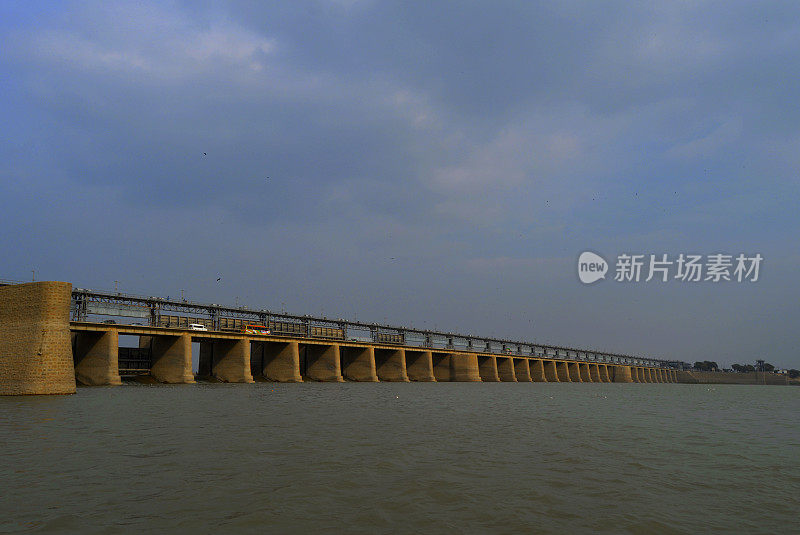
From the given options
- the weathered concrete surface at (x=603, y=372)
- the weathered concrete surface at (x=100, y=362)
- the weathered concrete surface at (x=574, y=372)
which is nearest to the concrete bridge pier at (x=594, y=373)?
the weathered concrete surface at (x=603, y=372)

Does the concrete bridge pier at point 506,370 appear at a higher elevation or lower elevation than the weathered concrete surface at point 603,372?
higher

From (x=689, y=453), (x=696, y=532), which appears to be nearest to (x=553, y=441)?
(x=689, y=453)

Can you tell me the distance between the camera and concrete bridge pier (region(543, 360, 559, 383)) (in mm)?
134000

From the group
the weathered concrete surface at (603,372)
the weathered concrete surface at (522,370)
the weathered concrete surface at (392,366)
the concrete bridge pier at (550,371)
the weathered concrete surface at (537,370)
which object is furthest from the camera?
the weathered concrete surface at (603,372)

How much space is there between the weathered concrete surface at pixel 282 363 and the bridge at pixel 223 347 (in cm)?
15

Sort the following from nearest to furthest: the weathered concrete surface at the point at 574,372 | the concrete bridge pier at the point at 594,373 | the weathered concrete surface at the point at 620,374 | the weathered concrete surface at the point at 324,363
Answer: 1. the weathered concrete surface at the point at 324,363
2. the weathered concrete surface at the point at 574,372
3. the concrete bridge pier at the point at 594,373
4. the weathered concrete surface at the point at 620,374

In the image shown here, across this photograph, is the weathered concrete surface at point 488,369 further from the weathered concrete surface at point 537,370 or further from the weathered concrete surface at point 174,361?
the weathered concrete surface at point 174,361

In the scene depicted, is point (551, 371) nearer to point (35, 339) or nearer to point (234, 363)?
point (234, 363)

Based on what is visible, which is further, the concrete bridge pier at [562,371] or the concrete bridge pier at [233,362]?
the concrete bridge pier at [562,371]

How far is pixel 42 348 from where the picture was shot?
1383 inches

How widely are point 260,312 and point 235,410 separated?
56280 mm

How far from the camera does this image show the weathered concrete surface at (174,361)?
→ 2293 inches

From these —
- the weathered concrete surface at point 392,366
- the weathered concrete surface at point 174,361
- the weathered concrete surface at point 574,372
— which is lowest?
the weathered concrete surface at point 574,372

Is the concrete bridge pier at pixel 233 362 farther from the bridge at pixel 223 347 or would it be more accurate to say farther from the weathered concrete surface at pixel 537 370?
the weathered concrete surface at pixel 537 370
